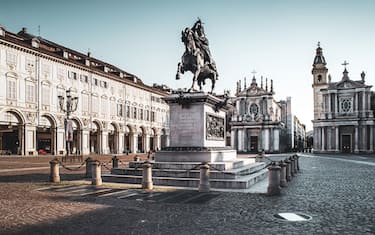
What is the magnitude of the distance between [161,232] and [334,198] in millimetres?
6675

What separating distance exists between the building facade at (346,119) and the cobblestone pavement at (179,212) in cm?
5756

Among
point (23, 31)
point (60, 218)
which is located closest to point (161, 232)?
point (60, 218)

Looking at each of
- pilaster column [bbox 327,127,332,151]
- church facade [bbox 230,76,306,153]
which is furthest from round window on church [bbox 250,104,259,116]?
pilaster column [bbox 327,127,332,151]

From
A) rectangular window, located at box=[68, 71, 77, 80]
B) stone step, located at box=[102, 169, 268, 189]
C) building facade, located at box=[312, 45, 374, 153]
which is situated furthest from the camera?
building facade, located at box=[312, 45, 374, 153]

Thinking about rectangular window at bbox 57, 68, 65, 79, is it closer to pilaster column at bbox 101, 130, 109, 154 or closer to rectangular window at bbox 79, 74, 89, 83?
rectangular window at bbox 79, 74, 89, 83

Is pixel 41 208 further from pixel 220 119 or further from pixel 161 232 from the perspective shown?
pixel 220 119

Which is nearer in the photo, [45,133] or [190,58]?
[190,58]

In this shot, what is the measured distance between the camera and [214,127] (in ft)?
55.7

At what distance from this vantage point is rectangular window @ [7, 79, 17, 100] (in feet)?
123

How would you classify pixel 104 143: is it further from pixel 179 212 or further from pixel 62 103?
pixel 179 212

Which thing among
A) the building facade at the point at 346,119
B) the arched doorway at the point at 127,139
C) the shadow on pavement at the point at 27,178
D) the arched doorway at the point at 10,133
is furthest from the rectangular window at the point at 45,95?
the building facade at the point at 346,119

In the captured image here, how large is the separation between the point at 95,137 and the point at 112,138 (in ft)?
11.3

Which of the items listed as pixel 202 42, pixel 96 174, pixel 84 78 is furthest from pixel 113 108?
pixel 96 174

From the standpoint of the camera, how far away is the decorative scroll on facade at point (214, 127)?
16156 millimetres
